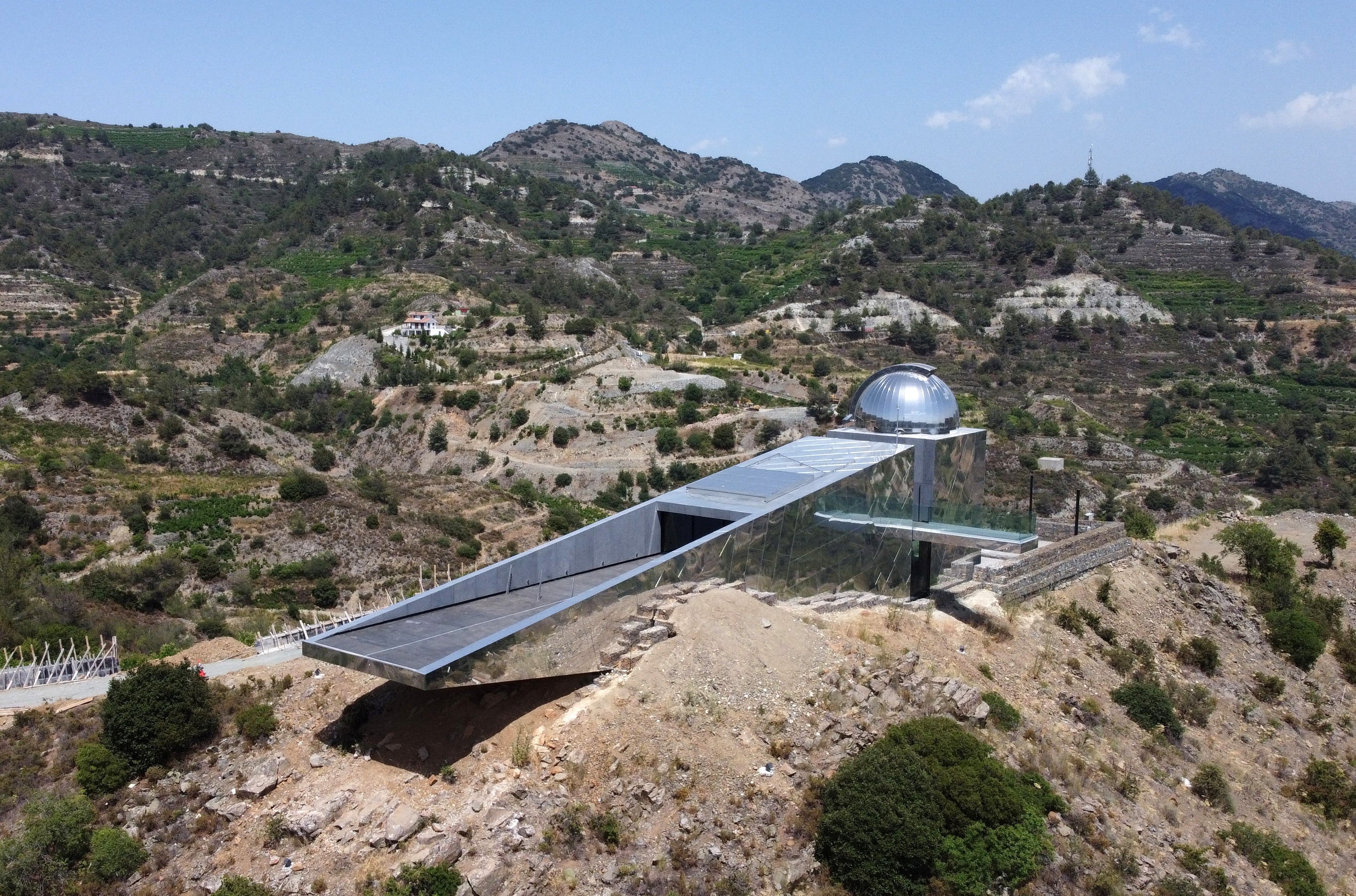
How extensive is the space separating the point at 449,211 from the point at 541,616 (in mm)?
86304

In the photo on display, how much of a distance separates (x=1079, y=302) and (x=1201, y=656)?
6604cm

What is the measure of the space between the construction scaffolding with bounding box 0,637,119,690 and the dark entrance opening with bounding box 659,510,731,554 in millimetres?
9888

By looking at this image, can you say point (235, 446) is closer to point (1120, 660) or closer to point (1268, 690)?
point (1120, 660)

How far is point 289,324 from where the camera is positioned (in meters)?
72.4

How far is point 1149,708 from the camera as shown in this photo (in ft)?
60.1

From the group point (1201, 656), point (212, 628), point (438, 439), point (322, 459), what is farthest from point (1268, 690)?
point (322, 459)

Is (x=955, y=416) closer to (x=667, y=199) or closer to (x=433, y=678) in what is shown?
(x=433, y=678)

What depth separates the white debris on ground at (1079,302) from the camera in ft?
263

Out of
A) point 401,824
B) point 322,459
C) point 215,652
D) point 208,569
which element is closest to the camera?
point 401,824

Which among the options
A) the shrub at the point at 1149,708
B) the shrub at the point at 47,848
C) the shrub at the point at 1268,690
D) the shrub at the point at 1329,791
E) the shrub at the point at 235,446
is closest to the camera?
the shrub at the point at 47,848

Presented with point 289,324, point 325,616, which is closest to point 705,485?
point 325,616

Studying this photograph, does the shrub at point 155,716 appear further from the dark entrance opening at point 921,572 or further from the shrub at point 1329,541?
the shrub at point 1329,541

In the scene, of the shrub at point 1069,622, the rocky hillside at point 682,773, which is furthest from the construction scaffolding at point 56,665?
the shrub at point 1069,622

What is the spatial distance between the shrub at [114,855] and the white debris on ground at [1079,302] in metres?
76.7
